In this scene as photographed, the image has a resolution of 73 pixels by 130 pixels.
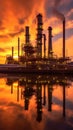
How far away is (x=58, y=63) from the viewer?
67.9 m

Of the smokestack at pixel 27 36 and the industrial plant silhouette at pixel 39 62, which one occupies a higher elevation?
the smokestack at pixel 27 36

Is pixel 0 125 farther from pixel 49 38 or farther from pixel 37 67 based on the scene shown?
pixel 49 38

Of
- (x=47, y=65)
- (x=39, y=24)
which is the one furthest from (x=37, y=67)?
(x=39, y=24)

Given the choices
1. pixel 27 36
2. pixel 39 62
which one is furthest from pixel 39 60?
pixel 27 36

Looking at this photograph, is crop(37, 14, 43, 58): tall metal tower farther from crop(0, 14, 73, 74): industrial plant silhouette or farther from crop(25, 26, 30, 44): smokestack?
crop(25, 26, 30, 44): smokestack

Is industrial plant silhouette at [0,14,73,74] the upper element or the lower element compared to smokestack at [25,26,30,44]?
lower

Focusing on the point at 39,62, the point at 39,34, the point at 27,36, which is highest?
the point at 27,36

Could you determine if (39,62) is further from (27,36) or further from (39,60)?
(27,36)

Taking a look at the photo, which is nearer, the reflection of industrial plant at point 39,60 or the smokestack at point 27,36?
the reflection of industrial plant at point 39,60

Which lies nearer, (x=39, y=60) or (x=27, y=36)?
(x=39, y=60)

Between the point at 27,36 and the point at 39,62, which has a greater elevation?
the point at 27,36

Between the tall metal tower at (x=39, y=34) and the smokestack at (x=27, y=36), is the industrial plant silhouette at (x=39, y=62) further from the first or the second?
the smokestack at (x=27, y=36)

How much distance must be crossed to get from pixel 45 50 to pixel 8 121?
69.3 m

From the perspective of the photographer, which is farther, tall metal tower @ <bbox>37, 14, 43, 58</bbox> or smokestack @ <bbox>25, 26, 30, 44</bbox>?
smokestack @ <bbox>25, 26, 30, 44</bbox>
